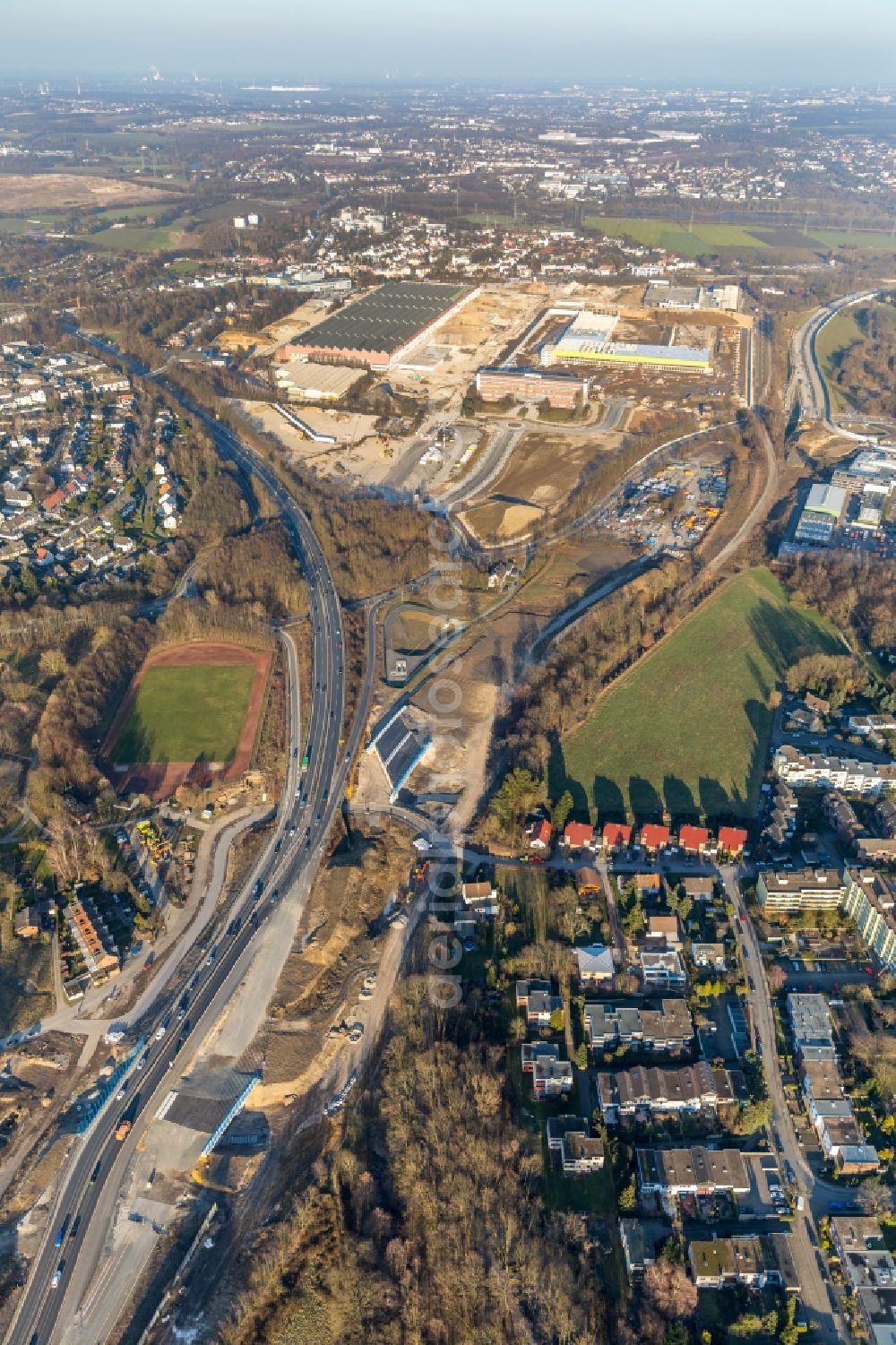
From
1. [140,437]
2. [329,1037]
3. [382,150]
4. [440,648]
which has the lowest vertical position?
[329,1037]

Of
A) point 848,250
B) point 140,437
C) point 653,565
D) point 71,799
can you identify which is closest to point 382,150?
point 848,250

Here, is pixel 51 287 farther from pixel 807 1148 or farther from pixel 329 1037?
pixel 807 1148

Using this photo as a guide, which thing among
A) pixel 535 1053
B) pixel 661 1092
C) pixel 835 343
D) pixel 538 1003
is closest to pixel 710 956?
pixel 661 1092

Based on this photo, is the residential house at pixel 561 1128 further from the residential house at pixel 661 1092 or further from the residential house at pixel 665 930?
the residential house at pixel 665 930

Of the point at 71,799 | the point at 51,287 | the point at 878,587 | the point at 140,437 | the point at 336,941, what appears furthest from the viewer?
the point at 51,287

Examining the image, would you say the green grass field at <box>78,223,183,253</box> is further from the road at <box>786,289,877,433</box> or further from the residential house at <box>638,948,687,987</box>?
the residential house at <box>638,948,687,987</box>

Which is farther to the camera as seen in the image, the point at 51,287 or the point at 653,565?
the point at 51,287

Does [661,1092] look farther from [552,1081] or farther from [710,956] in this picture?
[710,956]
